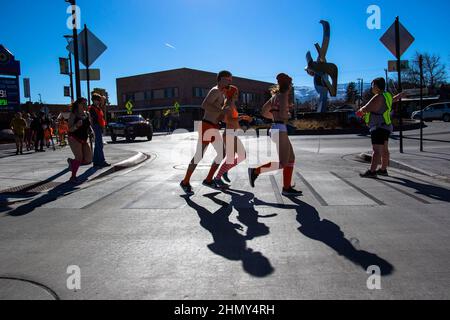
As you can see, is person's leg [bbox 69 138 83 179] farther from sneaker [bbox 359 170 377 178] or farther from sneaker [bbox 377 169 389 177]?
sneaker [bbox 377 169 389 177]

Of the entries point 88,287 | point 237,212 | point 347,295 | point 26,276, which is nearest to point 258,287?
point 347,295

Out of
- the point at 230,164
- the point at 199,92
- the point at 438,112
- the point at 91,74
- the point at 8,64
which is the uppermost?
the point at 199,92

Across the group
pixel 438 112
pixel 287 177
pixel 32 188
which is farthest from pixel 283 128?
pixel 438 112

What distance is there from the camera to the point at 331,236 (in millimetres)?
4043

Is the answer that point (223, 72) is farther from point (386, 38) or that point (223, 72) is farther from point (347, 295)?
point (386, 38)

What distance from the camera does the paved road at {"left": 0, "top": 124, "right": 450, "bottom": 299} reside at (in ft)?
9.34

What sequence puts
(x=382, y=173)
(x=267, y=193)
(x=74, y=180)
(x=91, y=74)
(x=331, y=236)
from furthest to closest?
(x=91, y=74) < (x=382, y=173) < (x=74, y=180) < (x=267, y=193) < (x=331, y=236)

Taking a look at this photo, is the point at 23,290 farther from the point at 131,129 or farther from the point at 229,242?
the point at 131,129

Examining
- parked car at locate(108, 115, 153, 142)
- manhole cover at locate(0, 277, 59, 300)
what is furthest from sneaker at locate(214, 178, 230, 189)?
parked car at locate(108, 115, 153, 142)

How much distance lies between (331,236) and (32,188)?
5.32 m

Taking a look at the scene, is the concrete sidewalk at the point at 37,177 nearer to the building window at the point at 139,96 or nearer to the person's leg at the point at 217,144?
the person's leg at the point at 217,144

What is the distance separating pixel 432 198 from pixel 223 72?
365 cm

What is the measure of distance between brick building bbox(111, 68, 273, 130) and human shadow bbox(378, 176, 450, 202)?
4816 centimetres

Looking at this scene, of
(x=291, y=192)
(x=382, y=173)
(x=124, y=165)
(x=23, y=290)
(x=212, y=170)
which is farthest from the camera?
(x=124, y=165)
